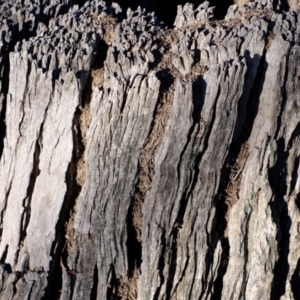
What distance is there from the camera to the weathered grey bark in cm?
355

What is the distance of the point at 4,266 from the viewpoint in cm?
376

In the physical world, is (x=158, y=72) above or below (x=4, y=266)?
above

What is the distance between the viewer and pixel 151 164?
3598 mm

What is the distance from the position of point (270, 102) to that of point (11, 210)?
5.91ft

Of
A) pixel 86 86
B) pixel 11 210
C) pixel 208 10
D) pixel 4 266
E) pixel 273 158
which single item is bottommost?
pixel 4 266

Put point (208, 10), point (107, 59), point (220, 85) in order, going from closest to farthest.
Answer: point (220, 85) → point (107, 59) → point (208, 10)

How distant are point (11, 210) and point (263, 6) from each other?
2.27m

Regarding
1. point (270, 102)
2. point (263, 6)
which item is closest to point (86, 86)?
point (270, 102)

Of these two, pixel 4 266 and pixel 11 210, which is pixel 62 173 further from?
pixel 4 266

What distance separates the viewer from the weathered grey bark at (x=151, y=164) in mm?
3549

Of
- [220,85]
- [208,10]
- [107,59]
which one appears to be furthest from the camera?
[208,10]

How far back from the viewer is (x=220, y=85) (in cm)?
A: 349

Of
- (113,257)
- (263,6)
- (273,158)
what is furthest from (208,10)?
(113,257)

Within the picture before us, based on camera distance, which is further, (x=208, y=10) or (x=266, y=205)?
(x=208, y=10)
